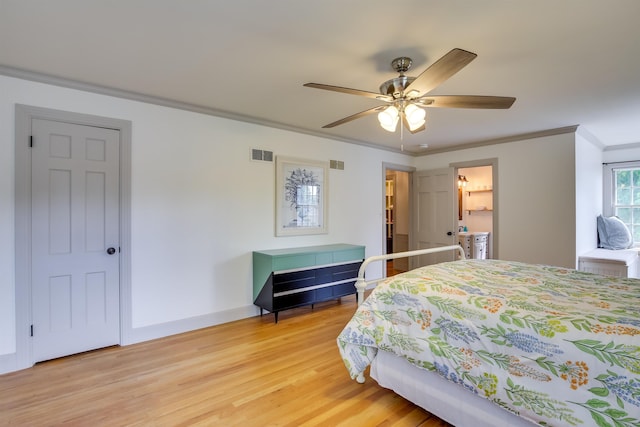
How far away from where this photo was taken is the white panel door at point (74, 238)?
2691mm

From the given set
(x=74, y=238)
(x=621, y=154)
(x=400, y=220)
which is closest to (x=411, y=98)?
(x=74, y=238)

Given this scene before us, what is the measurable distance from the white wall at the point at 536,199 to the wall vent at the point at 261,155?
345 centimetres

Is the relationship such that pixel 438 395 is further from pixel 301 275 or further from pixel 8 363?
pixel 8 363

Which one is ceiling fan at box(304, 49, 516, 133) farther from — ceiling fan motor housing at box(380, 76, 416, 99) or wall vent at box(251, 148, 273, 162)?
wall vent at box(251, 148, 273, 162)

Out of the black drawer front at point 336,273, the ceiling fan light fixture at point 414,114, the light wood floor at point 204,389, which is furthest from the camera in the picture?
the black drawer front at point 336,273

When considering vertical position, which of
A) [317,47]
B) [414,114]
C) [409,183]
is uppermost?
[317,47]

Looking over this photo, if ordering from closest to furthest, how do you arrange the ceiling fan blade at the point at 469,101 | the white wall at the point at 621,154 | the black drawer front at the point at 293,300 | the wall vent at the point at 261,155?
the ceiling fan blade at the point at 469,101 → the black drawer front at the point at 293,300 → the wall vent at the point at 261,155 → the white wall at the point at 621,154

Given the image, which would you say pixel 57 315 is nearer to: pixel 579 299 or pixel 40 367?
pixel 40 367

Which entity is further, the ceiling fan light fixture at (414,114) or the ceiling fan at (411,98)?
the ceiling fan light fixture at (414,114)

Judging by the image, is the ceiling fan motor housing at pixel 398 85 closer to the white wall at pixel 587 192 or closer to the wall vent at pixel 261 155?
the wall vent at pixel 261 155

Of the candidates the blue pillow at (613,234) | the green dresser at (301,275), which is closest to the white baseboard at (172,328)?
the green dresser at (301,275)

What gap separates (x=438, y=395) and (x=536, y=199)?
3.80 meters

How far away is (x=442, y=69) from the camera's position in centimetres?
178

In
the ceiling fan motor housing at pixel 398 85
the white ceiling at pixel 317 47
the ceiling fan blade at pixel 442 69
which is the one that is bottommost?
the ceiling fan blade at pixel 442 69
